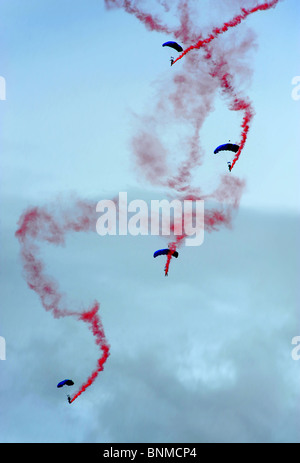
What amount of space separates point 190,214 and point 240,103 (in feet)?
41.8

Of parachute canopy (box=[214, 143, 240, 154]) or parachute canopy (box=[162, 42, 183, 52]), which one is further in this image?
parachute canopy (box=[214, 143, 240, 154])

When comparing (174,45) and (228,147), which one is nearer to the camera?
(174,45)

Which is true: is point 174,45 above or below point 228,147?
above

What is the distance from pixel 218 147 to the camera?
7931 cm

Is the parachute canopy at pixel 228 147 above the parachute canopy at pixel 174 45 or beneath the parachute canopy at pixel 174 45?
beneath

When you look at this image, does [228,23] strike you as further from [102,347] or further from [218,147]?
[102,347]

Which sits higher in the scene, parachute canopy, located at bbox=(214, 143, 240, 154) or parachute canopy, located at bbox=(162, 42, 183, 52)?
parachute canopy, located at bbox=(162, 42, 183, 52)

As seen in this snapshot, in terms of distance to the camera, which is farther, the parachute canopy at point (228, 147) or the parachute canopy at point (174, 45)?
the parachute canopy at point (228, 147)
